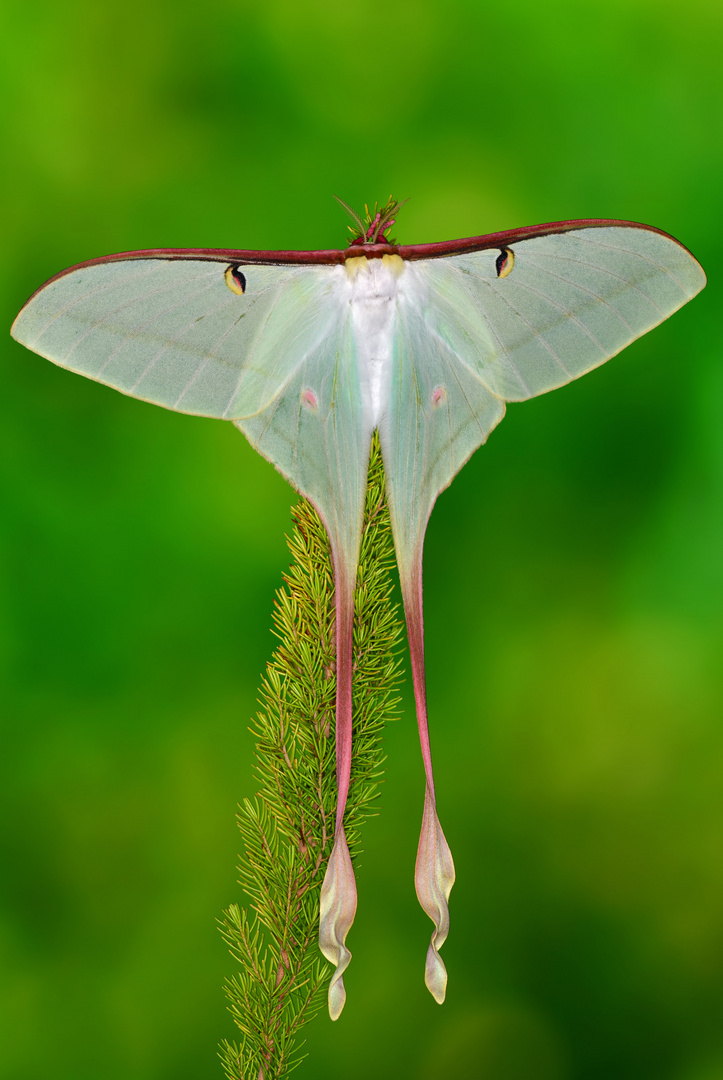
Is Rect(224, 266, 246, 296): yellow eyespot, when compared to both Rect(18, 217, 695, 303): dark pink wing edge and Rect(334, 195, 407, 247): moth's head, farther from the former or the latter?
Rect(334, 195, 407, 247): moth's head

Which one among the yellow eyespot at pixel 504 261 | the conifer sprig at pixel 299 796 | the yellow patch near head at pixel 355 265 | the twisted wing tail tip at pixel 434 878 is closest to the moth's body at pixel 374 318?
the yellow patch near head at pixel 355 265

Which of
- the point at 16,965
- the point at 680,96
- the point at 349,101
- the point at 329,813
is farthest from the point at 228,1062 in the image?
the point at 680,96

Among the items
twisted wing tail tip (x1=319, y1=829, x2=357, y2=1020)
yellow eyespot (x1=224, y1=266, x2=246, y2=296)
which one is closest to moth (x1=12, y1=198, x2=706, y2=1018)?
yellow eyespot (x1=224, y1=266, x2=246, y2=296)

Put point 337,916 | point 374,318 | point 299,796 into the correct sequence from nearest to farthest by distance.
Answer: point 337,916 < point 299,796 < point 374,318

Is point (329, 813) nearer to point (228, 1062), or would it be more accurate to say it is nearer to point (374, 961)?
point (228, 1062)

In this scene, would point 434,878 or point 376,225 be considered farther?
point 376,225

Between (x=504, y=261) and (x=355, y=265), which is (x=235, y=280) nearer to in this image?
(x=355, y=265)

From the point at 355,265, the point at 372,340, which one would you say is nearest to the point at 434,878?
the point at 372,340
